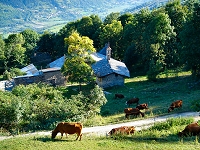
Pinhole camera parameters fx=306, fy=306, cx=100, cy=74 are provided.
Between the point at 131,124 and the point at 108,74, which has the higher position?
the point at 108,74

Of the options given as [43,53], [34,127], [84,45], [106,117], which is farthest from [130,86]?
[43,53]

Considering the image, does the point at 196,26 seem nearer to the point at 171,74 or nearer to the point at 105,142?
the point at 171,74

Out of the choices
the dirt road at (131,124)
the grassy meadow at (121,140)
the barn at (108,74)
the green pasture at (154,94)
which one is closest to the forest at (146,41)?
the green pasture at (154,94)

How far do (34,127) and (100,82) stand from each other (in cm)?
2710

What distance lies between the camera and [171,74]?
5256cm

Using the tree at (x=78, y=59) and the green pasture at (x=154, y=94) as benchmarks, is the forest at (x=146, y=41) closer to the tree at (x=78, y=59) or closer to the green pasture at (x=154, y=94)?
the tree at (x=78, y=59)

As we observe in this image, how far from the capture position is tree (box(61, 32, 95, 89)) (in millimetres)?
41344

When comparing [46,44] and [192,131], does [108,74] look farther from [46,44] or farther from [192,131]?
[46,44]

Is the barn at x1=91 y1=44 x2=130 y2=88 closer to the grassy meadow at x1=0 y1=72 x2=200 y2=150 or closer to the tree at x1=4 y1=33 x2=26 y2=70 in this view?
the grassy meadow at x1=0 y1=72 x2=200 y2=150

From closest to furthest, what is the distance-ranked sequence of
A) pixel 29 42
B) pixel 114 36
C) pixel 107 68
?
pixel 107 68 < pixel 114 36 < pixel 29 42

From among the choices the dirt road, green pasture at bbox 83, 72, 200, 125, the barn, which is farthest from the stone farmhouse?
the dirt road

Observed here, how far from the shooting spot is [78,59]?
1649 inches

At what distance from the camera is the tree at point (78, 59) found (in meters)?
41.3

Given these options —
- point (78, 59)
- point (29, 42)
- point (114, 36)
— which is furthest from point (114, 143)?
point (29, 42)
